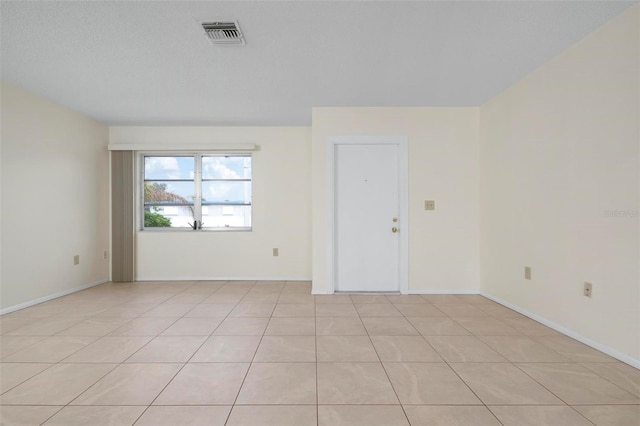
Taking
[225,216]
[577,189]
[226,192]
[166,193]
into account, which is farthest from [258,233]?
[577,189]

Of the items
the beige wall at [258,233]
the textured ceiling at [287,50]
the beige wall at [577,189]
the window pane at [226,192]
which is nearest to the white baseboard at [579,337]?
the beige wall at [577,189]

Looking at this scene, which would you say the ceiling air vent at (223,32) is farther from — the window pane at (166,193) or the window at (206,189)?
the window pane at (166,193)

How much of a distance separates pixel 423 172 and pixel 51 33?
381 cm

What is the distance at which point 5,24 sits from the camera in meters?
2.13

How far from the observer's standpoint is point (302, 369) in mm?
1952

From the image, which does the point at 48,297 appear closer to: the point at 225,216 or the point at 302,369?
the point at 225,216

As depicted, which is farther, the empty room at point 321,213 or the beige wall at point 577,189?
the beige wall at point 577,189

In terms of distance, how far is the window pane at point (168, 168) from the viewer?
4770 millimetres

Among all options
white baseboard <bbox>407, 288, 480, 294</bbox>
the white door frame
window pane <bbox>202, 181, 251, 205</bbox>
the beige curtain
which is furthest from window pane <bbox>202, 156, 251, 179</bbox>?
white baseboard <bbox>407, 288, 480, 294</bbox>

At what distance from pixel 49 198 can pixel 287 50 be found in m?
3.42

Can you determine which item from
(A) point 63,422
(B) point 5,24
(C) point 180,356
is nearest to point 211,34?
(B) point 5,24

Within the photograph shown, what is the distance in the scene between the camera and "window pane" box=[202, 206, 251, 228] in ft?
Answer: 15.7

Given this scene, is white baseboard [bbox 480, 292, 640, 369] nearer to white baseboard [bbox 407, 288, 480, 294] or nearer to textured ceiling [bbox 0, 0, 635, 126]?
white baseboard [bbox 407, 288, 480, 294]

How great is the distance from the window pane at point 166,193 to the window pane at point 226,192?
244 millimetres
